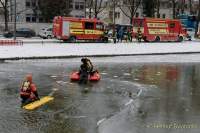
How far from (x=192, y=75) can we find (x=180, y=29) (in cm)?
3524

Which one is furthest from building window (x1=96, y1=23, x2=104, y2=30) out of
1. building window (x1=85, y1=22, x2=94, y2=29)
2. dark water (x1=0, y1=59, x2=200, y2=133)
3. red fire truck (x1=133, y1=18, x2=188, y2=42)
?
dark water (x1=0, y1=59, x2=200, y2=133)

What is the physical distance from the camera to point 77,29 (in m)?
56.0

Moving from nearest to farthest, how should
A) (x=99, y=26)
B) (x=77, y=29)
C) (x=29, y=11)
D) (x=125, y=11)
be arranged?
(x=77, y=29)
(x=99, y=26)
(x=29, y=11)
(x=125, y=11)

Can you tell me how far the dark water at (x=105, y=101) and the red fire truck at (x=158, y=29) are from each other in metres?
29.9

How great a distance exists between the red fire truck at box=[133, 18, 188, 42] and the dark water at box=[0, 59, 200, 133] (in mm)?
29937

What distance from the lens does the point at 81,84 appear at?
23000mm

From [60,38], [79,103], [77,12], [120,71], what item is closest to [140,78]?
[120,71]

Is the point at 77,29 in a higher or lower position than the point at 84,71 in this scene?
higher

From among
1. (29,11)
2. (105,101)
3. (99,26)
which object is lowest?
(105,101)

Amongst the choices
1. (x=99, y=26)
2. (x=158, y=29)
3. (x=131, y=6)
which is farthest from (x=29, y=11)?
(x=99, y=26)

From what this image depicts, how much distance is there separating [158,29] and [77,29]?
10186 millimetres

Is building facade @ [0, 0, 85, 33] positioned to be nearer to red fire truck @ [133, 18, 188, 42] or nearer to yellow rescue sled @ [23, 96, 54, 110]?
red fire truck @ [133, 18, 188, 42]

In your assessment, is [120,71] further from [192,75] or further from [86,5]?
[86,5]

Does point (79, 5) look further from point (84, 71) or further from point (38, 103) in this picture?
point (38, 103)
